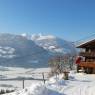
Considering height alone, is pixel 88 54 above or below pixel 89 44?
below

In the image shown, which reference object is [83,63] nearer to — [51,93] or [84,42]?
[84,42]

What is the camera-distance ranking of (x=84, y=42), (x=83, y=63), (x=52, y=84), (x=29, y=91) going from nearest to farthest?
(x=29, y=91)
(x=52, y=84)
(x=83, y=63)
(x=84, y=42)

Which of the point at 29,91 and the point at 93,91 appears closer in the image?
the point at 29,91

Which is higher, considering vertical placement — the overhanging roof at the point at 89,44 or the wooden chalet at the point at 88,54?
the overhanging roof at the point at 89,44

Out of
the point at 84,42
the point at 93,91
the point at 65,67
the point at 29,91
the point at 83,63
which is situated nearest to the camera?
the point at 29,91

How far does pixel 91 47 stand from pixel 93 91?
21.6 metres

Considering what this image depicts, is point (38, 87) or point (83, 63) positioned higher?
point (83, 63)

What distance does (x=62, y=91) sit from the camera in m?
22.8

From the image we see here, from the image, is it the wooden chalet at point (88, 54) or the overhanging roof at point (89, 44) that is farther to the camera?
the overhanging roof at point (89, 44)

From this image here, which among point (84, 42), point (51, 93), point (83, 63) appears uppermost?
point (84, 42)

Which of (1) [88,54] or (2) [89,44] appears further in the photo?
(2) [89,44]

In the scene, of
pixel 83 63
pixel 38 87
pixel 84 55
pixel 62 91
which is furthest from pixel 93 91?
pixel 84 55

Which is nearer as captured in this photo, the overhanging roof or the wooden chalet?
the wooden chalet

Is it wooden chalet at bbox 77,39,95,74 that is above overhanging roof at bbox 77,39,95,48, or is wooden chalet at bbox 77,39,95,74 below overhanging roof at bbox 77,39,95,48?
below
